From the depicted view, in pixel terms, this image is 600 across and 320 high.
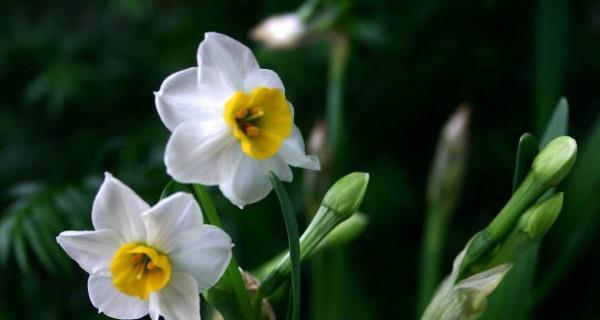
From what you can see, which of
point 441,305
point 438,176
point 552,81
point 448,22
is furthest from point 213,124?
point 448,22

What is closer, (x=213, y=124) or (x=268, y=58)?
(x=213, y=124)

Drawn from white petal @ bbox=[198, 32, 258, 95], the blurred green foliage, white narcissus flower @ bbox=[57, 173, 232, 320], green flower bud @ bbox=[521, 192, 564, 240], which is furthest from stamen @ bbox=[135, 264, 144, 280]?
the blurred green foliage

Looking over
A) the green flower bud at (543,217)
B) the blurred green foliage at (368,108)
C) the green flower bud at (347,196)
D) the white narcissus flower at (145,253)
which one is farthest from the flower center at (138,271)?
the blurred green foliage at (368,108)

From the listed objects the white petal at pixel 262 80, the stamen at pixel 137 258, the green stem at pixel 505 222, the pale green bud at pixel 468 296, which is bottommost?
the pale green bud at pixel 468 296

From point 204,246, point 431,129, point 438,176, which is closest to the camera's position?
point 204,246

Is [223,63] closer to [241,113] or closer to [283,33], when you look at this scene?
[241,113]

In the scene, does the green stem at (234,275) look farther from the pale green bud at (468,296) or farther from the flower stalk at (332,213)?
the pale green bud at (468,296)

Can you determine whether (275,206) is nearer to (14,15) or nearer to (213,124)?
(14,15)
